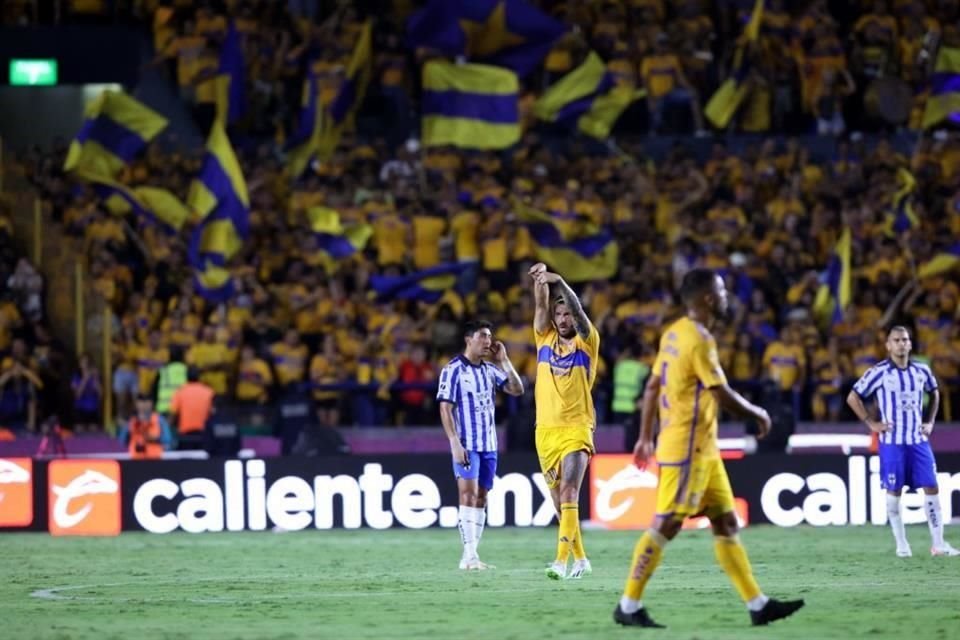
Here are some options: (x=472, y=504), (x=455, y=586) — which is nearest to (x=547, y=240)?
(x=472, y=504)

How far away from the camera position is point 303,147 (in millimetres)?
32062

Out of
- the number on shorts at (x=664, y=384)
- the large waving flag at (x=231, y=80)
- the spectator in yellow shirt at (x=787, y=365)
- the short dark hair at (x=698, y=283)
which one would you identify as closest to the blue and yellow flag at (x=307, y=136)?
the large waving flag at (x=231, y=80)

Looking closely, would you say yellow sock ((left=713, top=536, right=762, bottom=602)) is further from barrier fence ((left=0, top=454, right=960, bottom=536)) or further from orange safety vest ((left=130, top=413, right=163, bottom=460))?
orange safety vest ((left=130, top=413, right=163, bottom=460))

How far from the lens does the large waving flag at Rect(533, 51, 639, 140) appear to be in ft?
107

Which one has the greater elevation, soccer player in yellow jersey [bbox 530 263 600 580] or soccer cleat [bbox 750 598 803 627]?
soccer player in yellow jersey [bbox 530 263 600 580]

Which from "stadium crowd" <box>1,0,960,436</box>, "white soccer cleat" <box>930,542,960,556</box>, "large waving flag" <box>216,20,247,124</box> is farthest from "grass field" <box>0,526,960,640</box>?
"large waving flag" <box>216,20,247,124</box>

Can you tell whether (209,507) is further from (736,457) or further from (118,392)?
(736,457)

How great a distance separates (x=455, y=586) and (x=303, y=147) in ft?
57.0

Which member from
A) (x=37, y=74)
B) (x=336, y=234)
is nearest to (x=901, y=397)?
(x=336, y=234)

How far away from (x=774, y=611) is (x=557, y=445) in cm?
481

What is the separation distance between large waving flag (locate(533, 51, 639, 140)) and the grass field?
11211mm

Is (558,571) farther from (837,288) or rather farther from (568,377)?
(837,288)

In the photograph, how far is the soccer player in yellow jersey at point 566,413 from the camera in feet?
52.7

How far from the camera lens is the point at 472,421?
17.6 metres
